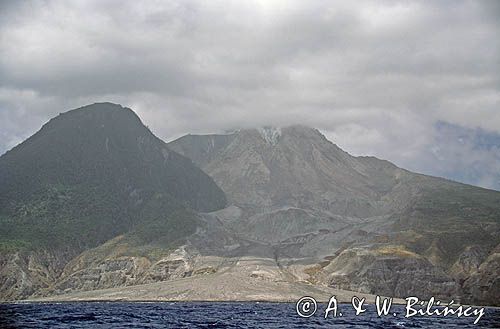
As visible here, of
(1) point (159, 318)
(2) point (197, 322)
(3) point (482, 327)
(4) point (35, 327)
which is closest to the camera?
(4) point (35, 327)

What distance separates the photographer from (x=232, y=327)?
11888 centimetres

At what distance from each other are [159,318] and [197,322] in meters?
15.3

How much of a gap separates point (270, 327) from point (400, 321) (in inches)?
1349

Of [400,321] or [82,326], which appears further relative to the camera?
[400,321]

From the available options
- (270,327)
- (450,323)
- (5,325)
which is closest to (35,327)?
(5,325)

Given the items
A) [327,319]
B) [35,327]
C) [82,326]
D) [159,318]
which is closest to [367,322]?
[327,319]

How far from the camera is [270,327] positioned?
392ft

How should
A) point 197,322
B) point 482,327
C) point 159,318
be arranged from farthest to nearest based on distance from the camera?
point 159,318 → point 197,322 → point 482,327

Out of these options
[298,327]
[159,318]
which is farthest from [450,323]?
[159,318]

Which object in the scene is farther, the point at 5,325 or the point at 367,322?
the point at 367,322

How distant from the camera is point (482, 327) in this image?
4879 inches

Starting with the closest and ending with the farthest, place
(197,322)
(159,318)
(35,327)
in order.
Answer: (35,327)
(197,322)
(159,318)

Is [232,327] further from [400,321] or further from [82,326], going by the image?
[400,321]

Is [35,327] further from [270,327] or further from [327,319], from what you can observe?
[327,319]
